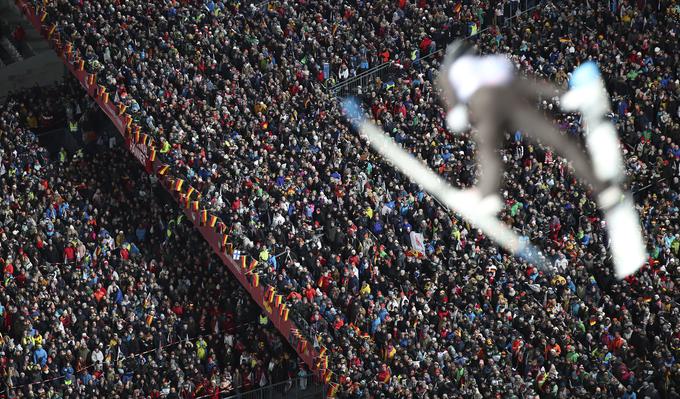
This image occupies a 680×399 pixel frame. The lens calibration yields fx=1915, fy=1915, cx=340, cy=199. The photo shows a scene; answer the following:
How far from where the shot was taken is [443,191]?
6562 cm

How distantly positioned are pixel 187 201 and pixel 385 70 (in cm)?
1141

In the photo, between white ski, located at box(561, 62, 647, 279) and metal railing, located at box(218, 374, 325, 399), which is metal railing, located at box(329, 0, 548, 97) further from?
metal railing, located at box(218, 374, 325, 399)

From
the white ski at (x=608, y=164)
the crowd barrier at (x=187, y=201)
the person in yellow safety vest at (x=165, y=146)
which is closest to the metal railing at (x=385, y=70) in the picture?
the white ski at (x=608, y=164)

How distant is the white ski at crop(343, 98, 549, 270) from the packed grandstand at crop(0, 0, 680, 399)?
0.40 meters

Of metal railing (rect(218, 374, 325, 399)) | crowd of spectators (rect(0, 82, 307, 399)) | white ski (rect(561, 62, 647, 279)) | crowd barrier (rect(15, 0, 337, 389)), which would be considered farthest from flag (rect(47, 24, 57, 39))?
white ski (rect(561, 62, 647, 279))

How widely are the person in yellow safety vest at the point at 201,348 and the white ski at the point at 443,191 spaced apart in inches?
399

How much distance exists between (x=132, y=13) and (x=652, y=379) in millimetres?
25384

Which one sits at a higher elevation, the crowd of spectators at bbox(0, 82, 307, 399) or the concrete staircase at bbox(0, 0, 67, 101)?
the concrete staircase at bbox(0, 0, 67, 101)

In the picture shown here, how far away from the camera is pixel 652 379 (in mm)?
55531

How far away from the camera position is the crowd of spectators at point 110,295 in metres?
58.2

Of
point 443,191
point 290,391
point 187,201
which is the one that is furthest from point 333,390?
point 443,191

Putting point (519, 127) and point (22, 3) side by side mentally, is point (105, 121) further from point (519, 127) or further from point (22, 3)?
point (519, 127)

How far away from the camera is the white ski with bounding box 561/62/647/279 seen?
203ft

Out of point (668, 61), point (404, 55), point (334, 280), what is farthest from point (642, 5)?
point (334, 280)
